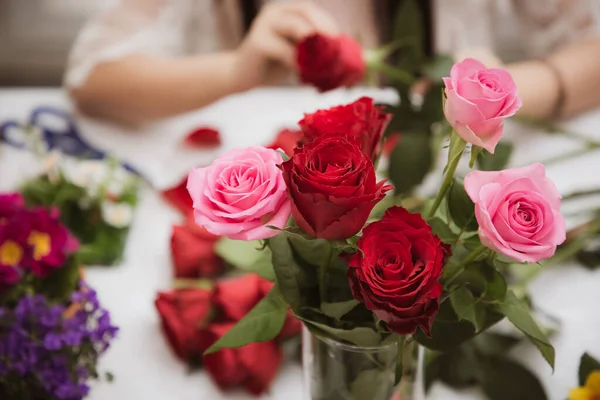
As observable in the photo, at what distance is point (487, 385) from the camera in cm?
48

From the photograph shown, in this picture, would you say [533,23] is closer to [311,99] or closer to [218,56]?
[311,99]

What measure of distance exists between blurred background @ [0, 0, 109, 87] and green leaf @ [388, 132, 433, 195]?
2.93ft

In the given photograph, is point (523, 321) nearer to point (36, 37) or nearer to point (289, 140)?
point (289, 140)

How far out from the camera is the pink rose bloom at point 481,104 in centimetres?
28

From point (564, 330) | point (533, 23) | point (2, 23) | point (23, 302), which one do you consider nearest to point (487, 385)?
point (564, 330)

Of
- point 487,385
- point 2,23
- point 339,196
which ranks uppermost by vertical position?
point 339,196

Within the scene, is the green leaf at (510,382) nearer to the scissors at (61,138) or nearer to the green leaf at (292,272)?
the green leaf at (292,272)

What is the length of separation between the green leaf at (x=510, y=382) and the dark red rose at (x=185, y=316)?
0.23 meters

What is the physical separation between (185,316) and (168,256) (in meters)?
0.13

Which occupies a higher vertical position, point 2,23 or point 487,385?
point 487,385

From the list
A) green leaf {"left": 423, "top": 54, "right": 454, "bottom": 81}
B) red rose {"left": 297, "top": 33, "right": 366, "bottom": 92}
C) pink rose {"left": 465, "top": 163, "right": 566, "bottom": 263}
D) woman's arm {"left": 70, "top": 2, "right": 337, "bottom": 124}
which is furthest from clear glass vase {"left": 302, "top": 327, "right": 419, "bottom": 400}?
woman's arm {"left": 70, "top": 2, "right": 337, "bottom": 124}

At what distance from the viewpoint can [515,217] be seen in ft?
0.89

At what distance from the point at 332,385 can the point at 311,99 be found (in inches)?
21.0

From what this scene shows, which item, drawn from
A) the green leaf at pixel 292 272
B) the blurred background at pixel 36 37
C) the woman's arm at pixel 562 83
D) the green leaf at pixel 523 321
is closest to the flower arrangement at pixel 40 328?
the green leaf at pixel 292 272
